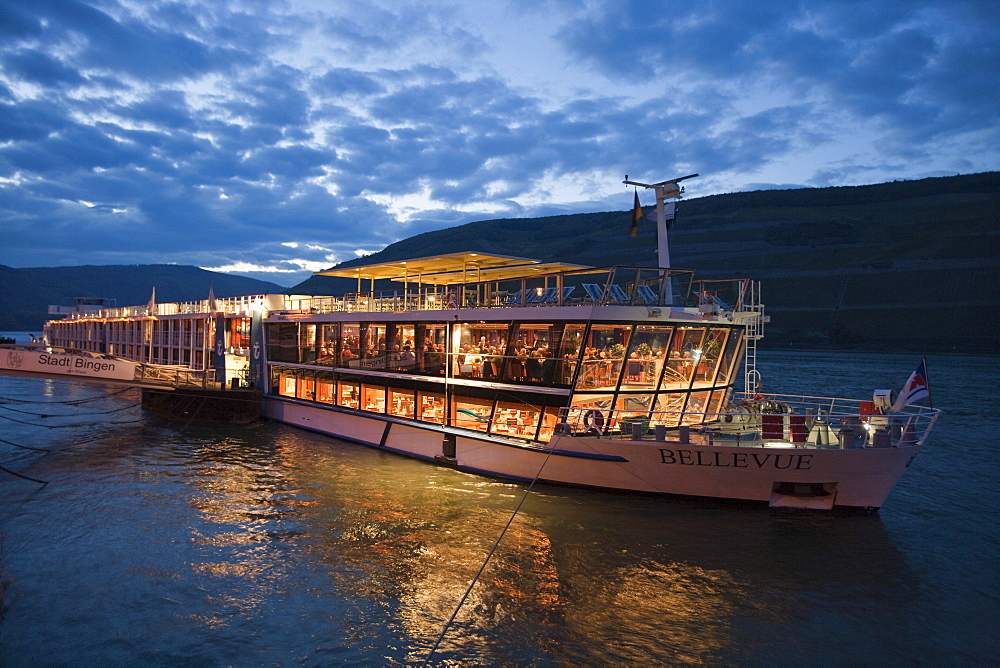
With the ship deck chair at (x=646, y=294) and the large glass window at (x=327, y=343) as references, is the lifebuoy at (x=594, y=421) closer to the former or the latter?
the ship deck chair at (x=646, y=294)

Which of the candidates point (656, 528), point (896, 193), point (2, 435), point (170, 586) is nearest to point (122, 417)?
point (2, 435)

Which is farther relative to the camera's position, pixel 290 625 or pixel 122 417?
pixel 122 417

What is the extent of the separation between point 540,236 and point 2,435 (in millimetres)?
182339

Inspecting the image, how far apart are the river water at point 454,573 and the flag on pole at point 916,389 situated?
2805mm

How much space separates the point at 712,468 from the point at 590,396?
3.33m

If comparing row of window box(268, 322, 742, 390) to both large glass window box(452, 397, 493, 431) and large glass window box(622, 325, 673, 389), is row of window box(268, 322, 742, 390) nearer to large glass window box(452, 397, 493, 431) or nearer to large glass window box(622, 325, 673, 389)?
large glass window box(622, 325, 673, 389)

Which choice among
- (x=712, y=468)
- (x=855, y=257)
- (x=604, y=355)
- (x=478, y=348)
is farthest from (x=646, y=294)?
(x=855, y=257)

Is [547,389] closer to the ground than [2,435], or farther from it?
farther from it

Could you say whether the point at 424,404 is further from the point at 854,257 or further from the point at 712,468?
the point at 854,257

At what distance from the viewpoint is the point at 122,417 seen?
27531 millimetres

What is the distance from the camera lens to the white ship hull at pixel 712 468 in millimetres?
12617

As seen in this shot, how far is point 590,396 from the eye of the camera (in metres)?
14.9

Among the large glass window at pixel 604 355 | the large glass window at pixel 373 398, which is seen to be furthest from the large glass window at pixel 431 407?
the large glass window at pixel 604 355

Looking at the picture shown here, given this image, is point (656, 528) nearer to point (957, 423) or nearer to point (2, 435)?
point (2, 435)
